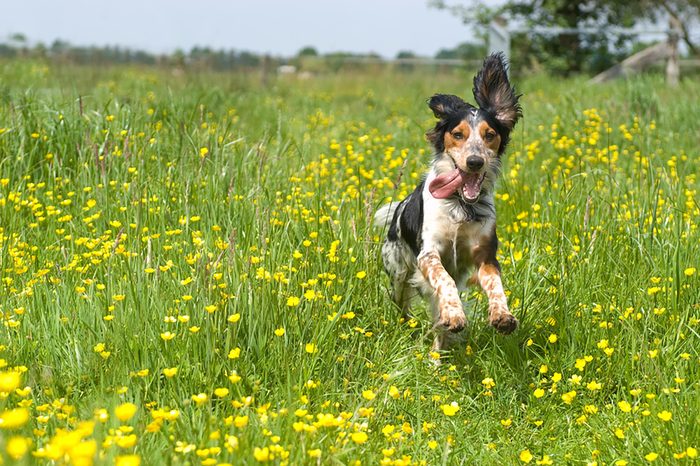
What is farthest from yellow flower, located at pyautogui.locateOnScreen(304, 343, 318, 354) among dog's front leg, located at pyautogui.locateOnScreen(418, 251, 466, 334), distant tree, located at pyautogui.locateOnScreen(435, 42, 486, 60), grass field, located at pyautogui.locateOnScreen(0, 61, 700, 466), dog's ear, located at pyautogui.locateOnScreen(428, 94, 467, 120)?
distant tree, located at pyautogui.locateOnScreen(435, 42, 486, 60)

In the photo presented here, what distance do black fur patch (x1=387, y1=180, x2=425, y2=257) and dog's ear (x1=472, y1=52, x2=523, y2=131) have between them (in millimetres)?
535

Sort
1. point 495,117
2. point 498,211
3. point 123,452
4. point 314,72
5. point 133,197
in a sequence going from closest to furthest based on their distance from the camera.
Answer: point 123,452, point 495,117, point 133,197, point 498,211, point 314,72

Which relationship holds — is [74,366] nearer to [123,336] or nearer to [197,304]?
[123,336]

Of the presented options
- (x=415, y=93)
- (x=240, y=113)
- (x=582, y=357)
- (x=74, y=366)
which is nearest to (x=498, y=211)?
(x=582, y=357)

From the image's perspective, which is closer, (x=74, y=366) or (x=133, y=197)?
(x=74, y=366)

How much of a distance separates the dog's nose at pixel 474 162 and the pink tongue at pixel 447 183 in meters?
0.16

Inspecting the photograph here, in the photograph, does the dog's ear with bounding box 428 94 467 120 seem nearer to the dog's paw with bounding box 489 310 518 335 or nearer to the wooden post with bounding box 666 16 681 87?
the dog's paw with bounding box 489 310 518 335

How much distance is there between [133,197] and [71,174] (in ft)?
3.71

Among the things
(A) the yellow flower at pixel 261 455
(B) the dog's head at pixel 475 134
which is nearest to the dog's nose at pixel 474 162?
(B) the dog's head at pixel 475 134

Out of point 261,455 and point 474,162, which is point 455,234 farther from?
point 261,455

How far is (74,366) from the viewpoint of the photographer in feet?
9.75

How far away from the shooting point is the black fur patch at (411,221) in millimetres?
4178

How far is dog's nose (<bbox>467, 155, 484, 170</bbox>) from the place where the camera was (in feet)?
12.4

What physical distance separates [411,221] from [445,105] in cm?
62
